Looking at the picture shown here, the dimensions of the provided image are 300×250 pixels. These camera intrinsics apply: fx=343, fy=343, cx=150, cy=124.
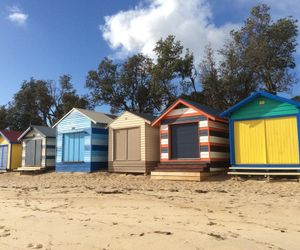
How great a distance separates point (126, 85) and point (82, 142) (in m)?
18.7

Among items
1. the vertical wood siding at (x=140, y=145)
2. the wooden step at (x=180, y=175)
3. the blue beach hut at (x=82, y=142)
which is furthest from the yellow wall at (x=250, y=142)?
the blue beach hut at (x=82, y=142)

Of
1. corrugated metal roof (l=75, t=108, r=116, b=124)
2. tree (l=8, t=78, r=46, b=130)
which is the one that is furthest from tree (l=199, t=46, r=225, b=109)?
tree (l=8, t=78, r=46, b=130)

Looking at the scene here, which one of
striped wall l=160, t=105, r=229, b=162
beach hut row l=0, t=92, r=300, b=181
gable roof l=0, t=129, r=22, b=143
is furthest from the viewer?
gable roof l=0, t=129, r=22, b=143

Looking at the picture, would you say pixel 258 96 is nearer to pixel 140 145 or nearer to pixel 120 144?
pixel 140 145

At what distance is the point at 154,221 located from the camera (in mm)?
7023

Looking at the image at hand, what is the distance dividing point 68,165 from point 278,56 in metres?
19.5


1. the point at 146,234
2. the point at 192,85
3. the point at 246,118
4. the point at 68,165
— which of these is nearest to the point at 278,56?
the point at 192,85

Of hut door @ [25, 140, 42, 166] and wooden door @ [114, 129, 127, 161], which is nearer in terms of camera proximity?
wooden door @ [114, 129, 127, 161]

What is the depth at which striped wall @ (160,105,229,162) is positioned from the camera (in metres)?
16.8

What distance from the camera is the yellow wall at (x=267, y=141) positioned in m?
14.3

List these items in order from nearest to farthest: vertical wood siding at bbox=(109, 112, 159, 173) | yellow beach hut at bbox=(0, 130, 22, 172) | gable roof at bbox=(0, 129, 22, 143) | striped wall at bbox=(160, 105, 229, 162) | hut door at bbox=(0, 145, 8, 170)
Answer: striped wall at bbox=(160, 105, 229, 162) < vertical wood siding at bbox=(109, 112, 159, 173) < yellow beach hut at bbox=(0, 130, 22, 172) < gable roof at bbox=(0, 129, 22, 143) < hut door at bbox=(0, 145, 8, 170)

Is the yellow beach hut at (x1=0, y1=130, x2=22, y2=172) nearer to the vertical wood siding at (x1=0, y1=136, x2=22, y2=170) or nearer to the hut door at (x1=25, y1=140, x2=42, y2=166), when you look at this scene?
the vertical wood siding at (x1=0, y1=136, x2=22, y2=170)

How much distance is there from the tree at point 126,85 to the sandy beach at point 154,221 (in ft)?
94.7

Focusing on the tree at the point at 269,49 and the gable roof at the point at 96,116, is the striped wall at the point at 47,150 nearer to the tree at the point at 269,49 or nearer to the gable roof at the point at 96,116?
the gable roof at the point at 96,116
